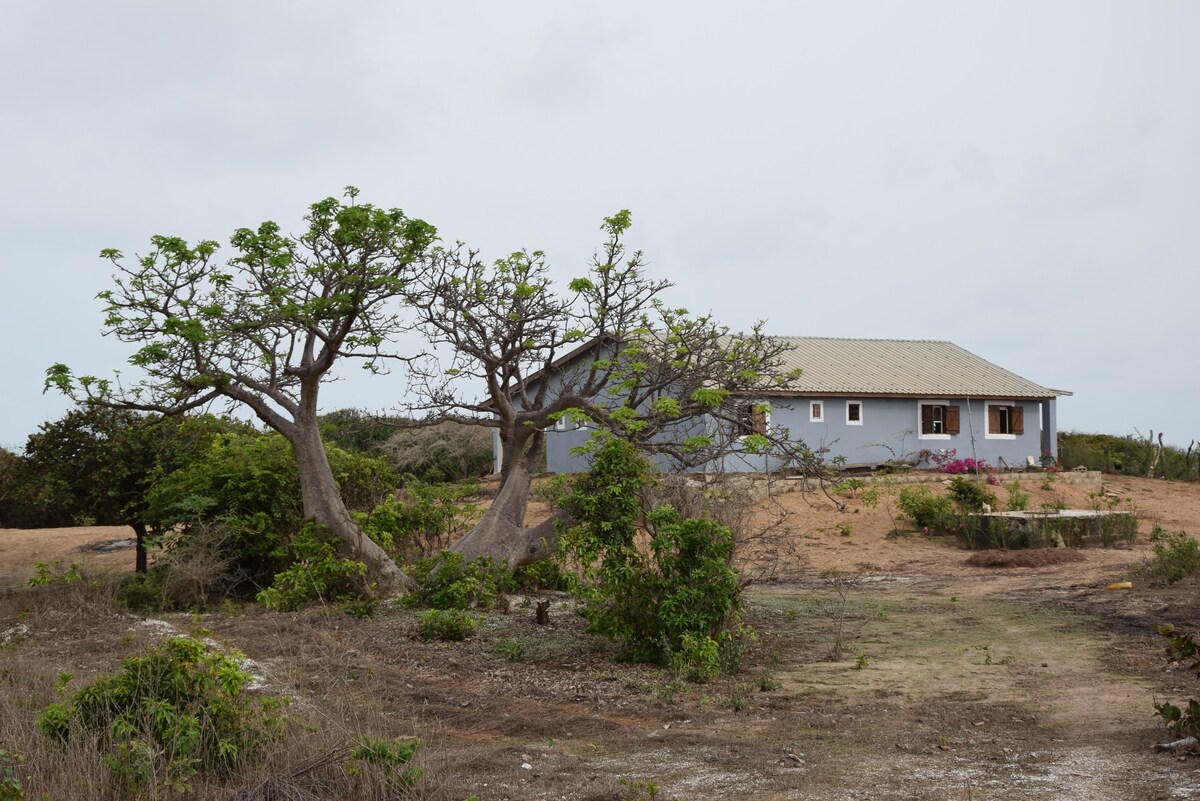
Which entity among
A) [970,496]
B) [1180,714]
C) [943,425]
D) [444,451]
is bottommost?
[1180,714]

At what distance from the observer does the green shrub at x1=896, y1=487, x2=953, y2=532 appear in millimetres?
23406

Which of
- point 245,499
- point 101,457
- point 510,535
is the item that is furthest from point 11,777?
point 101,457

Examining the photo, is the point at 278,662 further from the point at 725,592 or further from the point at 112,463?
the point at 112,463

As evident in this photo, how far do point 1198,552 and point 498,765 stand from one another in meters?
13.1

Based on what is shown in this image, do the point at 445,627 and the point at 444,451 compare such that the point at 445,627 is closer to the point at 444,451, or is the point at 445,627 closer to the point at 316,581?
the point at 316,581

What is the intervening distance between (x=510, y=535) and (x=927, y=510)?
40.7 ft

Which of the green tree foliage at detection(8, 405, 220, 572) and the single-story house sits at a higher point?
the single-story house

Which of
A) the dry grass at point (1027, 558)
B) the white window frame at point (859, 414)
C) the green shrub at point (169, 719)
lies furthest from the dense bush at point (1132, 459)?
the green shrub at point (169, 719)

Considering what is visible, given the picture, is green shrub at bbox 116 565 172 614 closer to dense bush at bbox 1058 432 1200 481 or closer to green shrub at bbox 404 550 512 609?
green shrub at bbox 404 550 512 609

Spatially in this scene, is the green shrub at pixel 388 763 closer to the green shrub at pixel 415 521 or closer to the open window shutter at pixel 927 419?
the green shrub at pixel 415 521

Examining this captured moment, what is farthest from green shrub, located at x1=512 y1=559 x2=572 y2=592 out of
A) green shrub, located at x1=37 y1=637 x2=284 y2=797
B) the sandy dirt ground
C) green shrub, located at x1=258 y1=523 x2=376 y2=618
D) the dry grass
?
the dry grass

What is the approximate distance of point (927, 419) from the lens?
108 ft

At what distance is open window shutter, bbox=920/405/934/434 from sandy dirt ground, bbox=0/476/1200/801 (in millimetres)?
16867

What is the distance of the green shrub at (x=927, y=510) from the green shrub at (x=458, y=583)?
12722 millimetres
